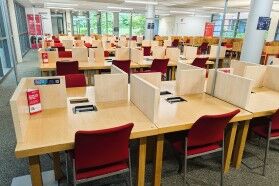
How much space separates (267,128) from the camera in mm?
2141

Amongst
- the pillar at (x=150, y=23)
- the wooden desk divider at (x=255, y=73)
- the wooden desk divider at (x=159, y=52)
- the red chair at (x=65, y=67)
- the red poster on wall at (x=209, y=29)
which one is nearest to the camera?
the wooden desk divider at (x=255, y=73)

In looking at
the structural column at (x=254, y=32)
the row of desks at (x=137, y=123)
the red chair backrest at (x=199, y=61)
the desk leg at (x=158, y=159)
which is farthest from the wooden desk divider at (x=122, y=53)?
the desk leg at (x=158, y=159)

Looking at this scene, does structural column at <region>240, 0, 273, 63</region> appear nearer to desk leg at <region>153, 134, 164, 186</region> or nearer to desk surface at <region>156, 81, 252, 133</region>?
desk surface at <region>156, 81, 252, 133</region>

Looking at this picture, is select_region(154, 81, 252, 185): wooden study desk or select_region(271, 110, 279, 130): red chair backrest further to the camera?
select_region(271, 110, 279, 130): red chair backrest

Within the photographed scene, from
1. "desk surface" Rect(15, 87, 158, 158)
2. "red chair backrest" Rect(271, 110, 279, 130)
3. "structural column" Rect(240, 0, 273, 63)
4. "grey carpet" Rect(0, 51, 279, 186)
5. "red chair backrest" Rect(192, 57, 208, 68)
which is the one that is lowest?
"grey carpet" Rect(0, 51, 279, 186)

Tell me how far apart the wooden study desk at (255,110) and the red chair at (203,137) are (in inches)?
14.3

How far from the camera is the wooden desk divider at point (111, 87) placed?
201 cm

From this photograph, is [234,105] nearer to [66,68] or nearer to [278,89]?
[278,89]

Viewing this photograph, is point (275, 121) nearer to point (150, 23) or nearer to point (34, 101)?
point (34, 101)

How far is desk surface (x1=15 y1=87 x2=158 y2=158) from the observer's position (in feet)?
4.29

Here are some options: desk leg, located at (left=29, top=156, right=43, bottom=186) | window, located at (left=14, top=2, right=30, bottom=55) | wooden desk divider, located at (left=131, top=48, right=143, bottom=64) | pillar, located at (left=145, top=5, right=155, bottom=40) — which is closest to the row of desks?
desk leg, located at (left=29, top=156, right=43, bottom=186)

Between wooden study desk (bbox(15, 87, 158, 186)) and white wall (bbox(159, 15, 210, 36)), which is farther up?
white wall (bbox(159, 15, 210, 36))

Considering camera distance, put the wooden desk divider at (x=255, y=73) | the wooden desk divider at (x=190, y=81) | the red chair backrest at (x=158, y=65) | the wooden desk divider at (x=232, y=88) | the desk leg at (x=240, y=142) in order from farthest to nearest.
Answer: the red chair backrest at (x=158, y=65), the wooden desk divider at (x=255, y=73), the wooden desk divider at (x=190, y=81), the desk leg at (x=240, y=142), the wooden desk divider at (x=232, y=88)

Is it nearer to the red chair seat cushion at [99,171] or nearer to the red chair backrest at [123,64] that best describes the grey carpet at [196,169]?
the red chair seat cushion at [99,171]
